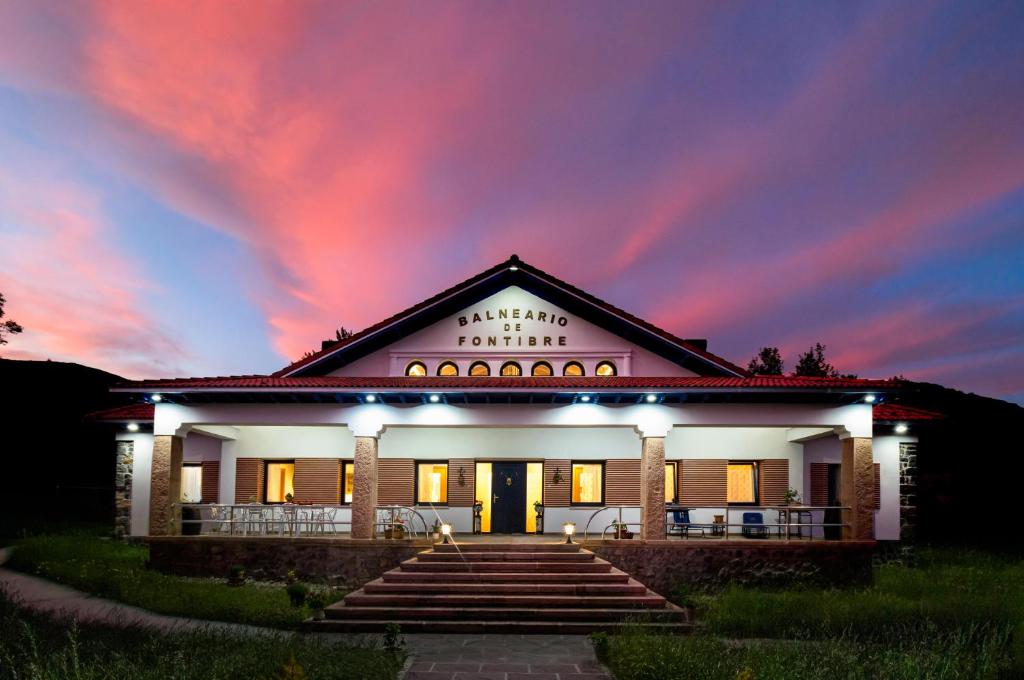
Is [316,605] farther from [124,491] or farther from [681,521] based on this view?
[124,491]

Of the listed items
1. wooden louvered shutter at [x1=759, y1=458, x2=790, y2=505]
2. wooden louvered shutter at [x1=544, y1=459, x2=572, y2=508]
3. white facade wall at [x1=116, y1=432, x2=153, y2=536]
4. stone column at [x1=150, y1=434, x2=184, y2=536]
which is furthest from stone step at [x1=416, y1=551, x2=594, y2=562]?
white facade wall at [x1=116, y1=432, x2=153, y2=536]

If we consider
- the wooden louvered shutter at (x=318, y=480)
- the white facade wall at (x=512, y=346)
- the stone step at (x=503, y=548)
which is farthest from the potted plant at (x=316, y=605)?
the white facade wall at (x=512, y=346)

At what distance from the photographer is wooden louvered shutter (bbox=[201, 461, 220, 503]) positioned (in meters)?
22.4

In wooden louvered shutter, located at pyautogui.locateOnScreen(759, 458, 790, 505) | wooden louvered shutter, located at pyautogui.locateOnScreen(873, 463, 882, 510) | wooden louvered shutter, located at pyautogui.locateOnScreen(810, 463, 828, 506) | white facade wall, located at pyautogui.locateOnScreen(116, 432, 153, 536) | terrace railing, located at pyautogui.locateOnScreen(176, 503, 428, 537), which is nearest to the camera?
terrace railing, located at pyautogui.locateOnScreen(176, 503, 428, 537)

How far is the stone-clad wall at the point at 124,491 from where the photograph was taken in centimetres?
2291

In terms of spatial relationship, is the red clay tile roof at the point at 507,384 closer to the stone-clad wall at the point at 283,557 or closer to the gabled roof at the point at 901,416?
the gabled roof at the point at 901,416

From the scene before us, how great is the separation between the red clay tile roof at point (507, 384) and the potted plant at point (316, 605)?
15.7 ft

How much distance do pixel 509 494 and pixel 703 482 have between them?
5.47 metres

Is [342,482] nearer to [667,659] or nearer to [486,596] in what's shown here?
[486,596]

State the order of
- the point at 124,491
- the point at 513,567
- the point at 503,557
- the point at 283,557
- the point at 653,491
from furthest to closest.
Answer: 1. the point at 124,491
2. the point at 653,491
3. the point at 283,557
4. the point at 503,557
5. the point at 513,567

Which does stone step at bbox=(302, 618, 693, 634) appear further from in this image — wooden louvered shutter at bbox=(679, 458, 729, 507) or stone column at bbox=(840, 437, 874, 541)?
wooden louvered shutter at bbox=(679, 458, 729, 507)

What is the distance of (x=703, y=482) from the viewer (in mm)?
21688

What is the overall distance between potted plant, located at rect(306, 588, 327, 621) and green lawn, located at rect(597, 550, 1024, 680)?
5392 millimetres

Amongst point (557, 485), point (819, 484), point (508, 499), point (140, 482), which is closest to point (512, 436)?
point (508, 499)
